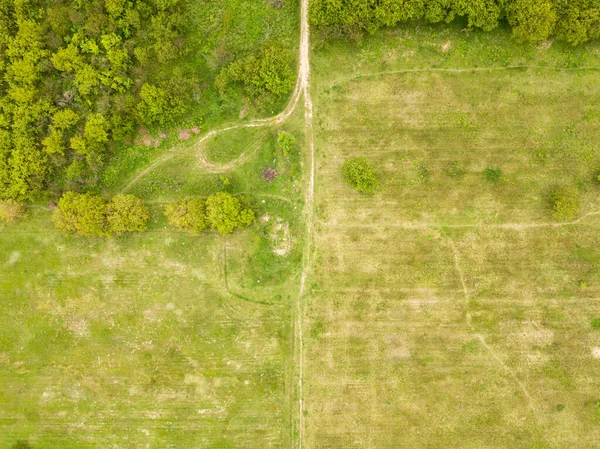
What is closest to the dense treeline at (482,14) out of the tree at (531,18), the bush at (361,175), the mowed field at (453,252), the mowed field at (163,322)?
the tree at (531,18)

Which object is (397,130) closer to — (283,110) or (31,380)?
(283,110)

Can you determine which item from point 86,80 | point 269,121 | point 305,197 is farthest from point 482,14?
point 86,80

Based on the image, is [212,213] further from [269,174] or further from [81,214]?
[81,214]

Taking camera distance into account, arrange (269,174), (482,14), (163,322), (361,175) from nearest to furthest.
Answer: (482,14) → (361,175) → (269,174) → (163,322)

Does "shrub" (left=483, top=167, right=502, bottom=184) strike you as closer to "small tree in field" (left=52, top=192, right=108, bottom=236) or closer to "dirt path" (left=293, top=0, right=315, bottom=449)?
"dirt path" (left=293, top=0, right=315, bottom=449)

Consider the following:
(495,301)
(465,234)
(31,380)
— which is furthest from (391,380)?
(31,380)

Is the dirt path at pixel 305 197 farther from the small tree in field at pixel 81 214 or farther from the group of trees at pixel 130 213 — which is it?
the small tree in field at pixel 81 214
